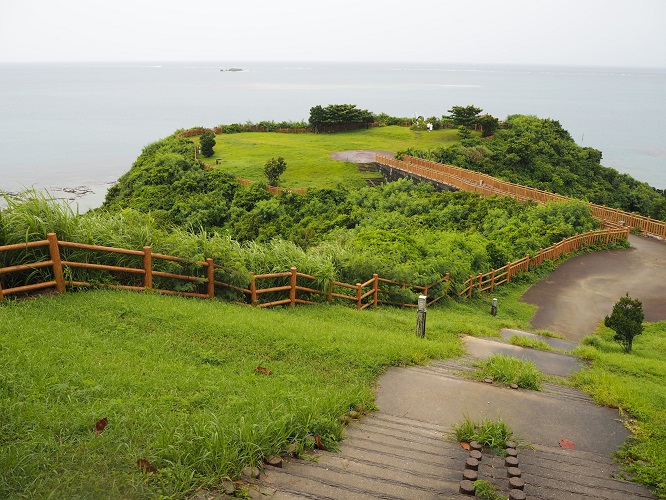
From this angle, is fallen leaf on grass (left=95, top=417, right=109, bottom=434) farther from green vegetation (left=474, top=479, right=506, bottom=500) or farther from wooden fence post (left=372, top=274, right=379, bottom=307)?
wooden fence post (left=372, top=274, right=379, bottom=307)

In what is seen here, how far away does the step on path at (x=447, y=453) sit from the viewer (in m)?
5.49

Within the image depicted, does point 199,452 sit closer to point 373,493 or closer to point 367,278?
point 373,493

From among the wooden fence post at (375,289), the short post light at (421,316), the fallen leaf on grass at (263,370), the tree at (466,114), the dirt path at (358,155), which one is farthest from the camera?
the tree at (466,114)

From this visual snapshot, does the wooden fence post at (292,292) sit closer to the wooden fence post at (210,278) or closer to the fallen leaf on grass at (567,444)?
the wooden fence post at (210,278)

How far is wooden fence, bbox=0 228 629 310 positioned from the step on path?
4259 mm

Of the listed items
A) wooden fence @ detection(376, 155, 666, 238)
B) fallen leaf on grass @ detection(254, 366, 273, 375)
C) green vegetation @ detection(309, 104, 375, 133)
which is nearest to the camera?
fallen leaf on grass @ detection(254, 366, 273, 375)

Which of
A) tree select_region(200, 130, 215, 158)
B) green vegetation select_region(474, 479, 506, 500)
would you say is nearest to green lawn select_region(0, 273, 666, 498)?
green vegetation select_region(474, 479, 506, 500)

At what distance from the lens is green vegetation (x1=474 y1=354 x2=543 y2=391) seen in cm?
920

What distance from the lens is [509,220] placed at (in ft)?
87.7

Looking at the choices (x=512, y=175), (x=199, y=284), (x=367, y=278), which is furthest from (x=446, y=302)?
(x=512, y=175)

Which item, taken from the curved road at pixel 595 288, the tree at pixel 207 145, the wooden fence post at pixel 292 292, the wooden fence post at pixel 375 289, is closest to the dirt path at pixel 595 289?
the curved road at pixel 595 288

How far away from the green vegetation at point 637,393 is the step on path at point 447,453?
0.68ft

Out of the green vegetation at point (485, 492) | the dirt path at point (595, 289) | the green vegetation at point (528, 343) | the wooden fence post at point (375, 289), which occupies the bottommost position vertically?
the dirt path at point (595, 289)

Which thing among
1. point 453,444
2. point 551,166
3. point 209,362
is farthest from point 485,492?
point 551,166
